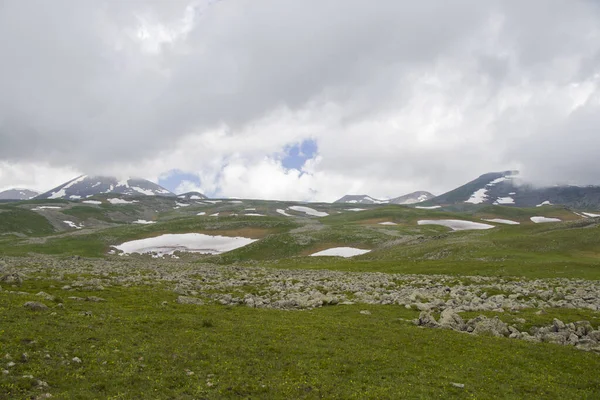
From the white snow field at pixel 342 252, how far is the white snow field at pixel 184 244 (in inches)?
1256

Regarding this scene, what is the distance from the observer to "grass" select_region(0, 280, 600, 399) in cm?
1608

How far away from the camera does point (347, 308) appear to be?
3312cm

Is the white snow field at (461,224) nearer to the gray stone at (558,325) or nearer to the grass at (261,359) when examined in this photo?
the gray stone at (558,325)

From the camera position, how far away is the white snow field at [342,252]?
335 ft

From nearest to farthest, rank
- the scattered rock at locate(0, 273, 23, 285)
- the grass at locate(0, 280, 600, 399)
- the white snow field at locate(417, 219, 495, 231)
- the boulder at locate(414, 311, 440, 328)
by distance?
1. the grass at locate(0, 280, 600, 399)
2. the boulder at locate(414, 311, 440, 328)
3. the scattered rock at locate(0, 273, 23, 285)
4. the white snow field at locate(417, 219, 495, 231)

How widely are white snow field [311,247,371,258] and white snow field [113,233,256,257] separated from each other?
3190 cm

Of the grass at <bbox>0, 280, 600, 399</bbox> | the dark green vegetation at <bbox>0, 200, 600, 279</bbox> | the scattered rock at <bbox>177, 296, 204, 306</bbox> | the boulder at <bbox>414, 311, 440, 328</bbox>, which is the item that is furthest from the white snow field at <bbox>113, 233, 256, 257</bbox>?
the boulder at <bbox>414, 311, 440, 328</bbox>

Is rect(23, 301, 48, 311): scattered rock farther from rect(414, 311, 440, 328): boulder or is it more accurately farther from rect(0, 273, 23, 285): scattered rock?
rect(414, 311, 440, 328): boulder

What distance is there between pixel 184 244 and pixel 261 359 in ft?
363

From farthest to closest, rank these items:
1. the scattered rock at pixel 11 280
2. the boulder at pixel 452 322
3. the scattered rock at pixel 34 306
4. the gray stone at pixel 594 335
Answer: the scattered rock at pixel 11 280, the boulder at pixel 452 322, the scattered rock at pixel 34 306, the gray stone at pixel 594 335

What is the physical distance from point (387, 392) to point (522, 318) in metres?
17.2

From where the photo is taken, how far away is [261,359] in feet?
64.1

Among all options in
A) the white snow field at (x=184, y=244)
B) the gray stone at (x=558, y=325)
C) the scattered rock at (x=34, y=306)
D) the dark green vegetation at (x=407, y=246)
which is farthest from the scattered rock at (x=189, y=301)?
the white snow field at (x=184, y=244)

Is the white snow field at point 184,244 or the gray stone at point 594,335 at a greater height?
the gray stone at point 594,335
